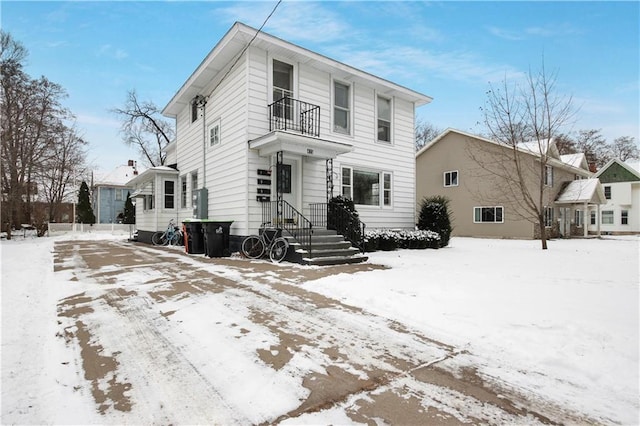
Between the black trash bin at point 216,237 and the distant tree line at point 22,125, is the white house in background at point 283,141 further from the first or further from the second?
the distant tree line at point 22,125

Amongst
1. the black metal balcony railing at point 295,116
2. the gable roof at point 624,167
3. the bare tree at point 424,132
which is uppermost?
the bare tree at point 424,132

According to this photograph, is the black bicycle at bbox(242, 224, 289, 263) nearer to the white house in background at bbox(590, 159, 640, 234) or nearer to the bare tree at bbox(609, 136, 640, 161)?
the white house in background at bbox(590, 159, 640, 234)

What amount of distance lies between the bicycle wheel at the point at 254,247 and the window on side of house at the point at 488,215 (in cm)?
1644

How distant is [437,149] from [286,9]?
17.8m

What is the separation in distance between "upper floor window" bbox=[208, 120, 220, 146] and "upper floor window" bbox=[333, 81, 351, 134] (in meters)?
4.06

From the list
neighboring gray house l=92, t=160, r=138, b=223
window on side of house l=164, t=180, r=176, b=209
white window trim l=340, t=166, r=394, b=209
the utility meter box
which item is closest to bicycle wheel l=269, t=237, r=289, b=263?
white window trim l=340, t=166, r=394, b=209

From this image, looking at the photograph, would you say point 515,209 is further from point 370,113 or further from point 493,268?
point 493,268

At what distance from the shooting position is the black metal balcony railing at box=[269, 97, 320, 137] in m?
A: 9.88

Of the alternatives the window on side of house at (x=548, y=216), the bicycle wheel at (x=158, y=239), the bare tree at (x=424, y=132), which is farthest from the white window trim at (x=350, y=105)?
the bare tree at (x=424, y=132)

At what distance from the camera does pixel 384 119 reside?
13.0 metres

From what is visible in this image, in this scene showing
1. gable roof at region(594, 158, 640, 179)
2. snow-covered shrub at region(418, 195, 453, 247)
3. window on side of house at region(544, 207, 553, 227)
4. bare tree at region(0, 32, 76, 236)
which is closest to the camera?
snow-covered shrub at region(418, 195, 453, 247)

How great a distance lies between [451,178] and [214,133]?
53.7 ft

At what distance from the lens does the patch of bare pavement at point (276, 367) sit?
1.98 m

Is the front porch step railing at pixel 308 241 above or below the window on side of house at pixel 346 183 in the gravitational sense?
below
